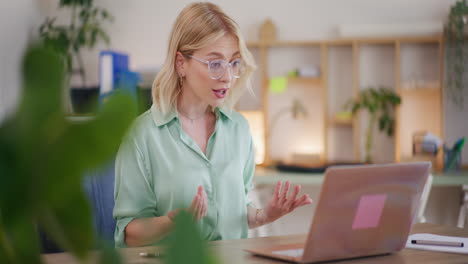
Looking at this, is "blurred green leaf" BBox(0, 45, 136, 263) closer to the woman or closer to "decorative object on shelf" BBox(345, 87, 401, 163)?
the woman

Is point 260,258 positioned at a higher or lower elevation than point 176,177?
lower

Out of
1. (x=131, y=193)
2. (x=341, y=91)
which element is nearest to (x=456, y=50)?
(x=341, y=91)

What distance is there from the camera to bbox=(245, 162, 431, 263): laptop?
1.28m

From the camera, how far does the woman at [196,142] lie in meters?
1.92

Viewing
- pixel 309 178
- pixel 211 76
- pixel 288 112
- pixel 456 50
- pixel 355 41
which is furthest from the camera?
pixel 288 112

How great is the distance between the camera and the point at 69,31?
15.1 ft

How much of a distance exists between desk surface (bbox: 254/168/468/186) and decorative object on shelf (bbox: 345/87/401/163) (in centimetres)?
60

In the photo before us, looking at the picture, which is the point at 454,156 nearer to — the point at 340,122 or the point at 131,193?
the point at 340,122

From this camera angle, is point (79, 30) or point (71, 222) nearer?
point (71, 222)

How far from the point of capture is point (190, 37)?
2025mm

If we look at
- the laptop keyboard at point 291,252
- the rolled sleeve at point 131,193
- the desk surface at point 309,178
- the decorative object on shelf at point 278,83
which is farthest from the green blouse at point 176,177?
the decorative object on shelf at point 278,83

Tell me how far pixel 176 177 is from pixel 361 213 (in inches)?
28.9

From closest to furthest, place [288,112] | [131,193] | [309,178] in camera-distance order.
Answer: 1. [131,193]
2. [309,178]
3. [288,112]

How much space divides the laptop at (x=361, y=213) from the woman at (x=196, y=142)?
1.56ft
